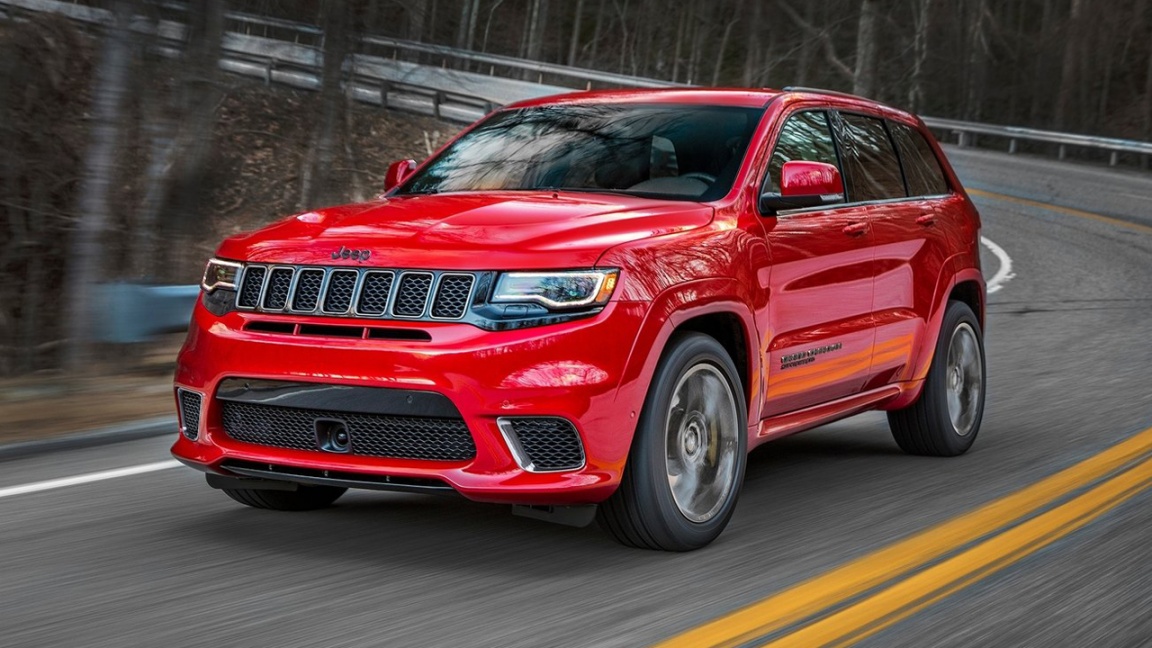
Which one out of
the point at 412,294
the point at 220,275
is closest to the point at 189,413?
the point at 220,275

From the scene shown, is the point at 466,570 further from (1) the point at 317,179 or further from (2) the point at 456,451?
(1) the point at 317,179

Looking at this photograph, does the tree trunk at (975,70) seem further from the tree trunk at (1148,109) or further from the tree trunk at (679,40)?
the tree trunk at (679,40)

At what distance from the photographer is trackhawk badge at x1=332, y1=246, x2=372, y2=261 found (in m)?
5.28

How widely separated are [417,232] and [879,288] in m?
2.60

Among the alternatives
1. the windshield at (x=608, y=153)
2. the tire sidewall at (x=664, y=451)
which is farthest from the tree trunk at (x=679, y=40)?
the tire sidewall at (x=664, y=451)

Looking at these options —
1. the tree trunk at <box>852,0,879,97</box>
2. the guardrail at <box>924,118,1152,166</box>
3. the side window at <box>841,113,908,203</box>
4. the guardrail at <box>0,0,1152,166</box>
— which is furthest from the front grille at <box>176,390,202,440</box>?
the guardrail at <box>924,118,1152,166</box>

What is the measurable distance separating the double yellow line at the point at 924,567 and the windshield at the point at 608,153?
1.62 meters

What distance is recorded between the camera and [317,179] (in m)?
22.1

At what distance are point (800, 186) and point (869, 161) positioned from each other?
4.82ft

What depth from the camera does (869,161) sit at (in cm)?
748

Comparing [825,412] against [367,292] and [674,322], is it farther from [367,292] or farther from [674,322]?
[367,292]

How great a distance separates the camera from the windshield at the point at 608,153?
637cm

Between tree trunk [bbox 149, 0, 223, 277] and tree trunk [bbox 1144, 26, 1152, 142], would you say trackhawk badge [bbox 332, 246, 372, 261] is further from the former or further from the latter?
tree trunk [bbox 1144, 26, 1152, 142]

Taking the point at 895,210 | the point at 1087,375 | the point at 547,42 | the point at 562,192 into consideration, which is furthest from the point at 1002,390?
the point at 547,42
